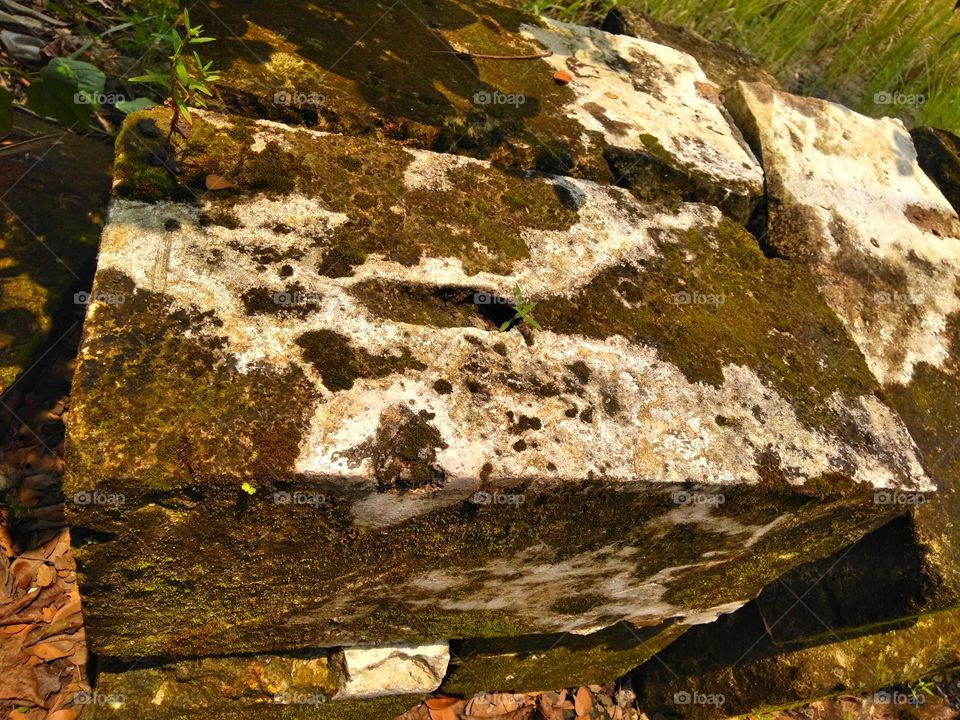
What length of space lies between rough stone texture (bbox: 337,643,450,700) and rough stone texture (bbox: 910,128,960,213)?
9.57ft

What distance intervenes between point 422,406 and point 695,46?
2650mm

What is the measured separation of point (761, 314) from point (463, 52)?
1.30 metres

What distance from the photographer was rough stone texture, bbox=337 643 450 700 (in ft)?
7.07

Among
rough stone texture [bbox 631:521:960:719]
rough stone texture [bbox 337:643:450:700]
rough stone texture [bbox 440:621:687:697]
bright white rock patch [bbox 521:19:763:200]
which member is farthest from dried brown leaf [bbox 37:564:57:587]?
rough stone texture [bbox 631:521:960:719]

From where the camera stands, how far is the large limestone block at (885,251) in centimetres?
208

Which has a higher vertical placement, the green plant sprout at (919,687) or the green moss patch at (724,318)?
the green moss patch at (724,318)

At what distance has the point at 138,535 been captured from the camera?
4.07 ft

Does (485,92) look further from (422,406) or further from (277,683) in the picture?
(277,683)

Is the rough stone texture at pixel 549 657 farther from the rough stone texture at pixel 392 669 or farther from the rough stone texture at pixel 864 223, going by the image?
the rough stone texture at pixel 864 223

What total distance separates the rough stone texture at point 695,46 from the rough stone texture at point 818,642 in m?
2.08

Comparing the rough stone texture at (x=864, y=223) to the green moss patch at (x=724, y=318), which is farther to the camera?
the rough stone texture at (x=864, y=223)

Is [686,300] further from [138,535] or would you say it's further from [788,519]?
[138,535]

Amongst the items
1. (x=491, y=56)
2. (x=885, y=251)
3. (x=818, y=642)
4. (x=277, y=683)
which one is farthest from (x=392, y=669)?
(x=885, y=251)

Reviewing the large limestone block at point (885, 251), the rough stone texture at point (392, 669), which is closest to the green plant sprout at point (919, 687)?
the large limestone block at point (885, 251)
